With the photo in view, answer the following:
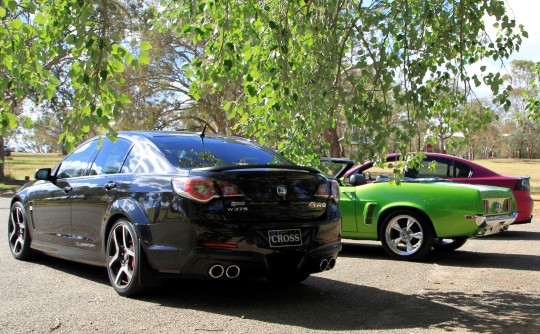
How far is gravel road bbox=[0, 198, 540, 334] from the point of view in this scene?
4.79 meters

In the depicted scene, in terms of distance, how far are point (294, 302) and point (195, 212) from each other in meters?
1.38

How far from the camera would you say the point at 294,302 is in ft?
18.5

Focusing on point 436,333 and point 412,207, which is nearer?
point 436,333

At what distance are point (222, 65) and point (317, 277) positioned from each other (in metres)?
2.72

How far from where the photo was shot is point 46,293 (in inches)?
231

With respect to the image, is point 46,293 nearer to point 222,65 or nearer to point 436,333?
point 222,65

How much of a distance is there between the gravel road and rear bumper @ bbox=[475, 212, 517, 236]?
1.61ft

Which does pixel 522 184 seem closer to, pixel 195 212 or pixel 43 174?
pixel 195 212

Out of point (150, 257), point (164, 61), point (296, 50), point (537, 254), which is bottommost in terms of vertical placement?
point (537, 254)

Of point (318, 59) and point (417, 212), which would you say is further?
point (417, 212)

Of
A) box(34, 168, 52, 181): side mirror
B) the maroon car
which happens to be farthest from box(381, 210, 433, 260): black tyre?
box(34, 168, 52, 181): side mirror

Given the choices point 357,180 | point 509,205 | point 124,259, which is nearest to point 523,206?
point 509,205

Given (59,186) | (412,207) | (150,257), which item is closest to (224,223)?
(150,257)

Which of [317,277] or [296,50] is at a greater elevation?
[296,50]
